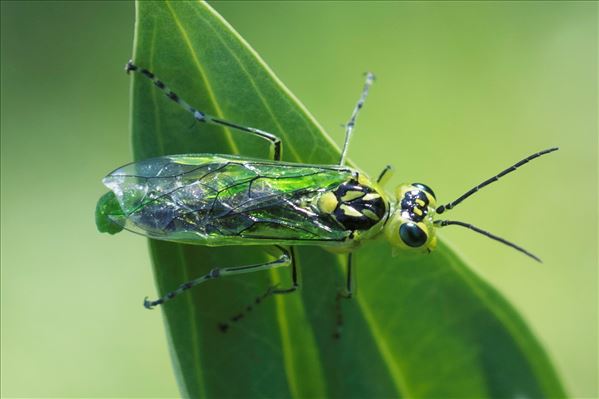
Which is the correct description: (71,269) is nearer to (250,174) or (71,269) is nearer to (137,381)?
(137,381)

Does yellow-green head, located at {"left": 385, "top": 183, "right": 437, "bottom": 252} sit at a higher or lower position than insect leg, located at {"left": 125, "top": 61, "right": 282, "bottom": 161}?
lower

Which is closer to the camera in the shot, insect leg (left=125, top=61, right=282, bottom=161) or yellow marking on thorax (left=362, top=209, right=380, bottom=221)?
insect leg (left=125, top=61, right=282, bottom=161)

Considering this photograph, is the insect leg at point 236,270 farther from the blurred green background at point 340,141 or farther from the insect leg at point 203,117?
the blurred green background at point 340,141

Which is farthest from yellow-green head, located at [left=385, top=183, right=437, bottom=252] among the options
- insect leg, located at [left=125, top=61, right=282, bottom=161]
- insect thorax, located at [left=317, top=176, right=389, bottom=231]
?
insect leg, located at [left=125, top=61, right=282, bottom=161]

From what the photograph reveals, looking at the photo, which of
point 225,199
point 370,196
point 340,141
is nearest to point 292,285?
point 225,199

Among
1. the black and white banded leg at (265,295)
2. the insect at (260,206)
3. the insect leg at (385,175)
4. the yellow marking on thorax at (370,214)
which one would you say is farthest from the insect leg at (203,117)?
the insect leg at (385,175)

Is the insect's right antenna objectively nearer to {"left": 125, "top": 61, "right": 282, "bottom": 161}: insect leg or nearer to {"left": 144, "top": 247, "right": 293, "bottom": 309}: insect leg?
{"left": 125, "top": 61, "right": 282, "bottom": 161}: insect leg
